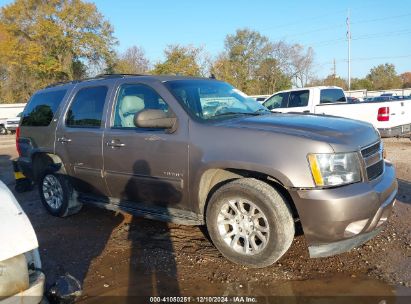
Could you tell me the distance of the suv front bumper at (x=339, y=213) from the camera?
11.4 ft

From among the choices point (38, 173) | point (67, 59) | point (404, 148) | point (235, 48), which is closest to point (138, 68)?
point (67, 59)

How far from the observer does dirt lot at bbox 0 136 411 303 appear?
3.57 m

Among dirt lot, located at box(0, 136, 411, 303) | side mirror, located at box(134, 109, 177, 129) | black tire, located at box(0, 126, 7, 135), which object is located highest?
side mirror, located at box(134, 109, 177, 129)

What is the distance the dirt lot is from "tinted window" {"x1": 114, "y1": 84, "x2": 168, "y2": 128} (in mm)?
1391

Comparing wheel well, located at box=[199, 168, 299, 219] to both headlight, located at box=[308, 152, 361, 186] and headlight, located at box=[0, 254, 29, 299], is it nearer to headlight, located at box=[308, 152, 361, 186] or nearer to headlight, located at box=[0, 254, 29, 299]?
headlight, located at box=[308, 152, 361, 186]

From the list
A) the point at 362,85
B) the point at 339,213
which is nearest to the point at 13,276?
the point at 339,213

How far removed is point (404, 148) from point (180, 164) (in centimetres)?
938

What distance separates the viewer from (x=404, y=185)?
6.84m

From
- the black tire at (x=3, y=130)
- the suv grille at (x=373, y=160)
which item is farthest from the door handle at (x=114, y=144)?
the black tire at (x=3, y=130)

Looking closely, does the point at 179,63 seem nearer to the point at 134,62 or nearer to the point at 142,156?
the point at 134,62

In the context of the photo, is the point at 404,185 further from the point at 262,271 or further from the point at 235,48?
the point at 235,48

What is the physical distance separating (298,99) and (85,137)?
9.22 meters

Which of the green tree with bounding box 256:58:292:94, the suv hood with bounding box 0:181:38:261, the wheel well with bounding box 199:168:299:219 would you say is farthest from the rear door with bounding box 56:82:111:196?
the green tree with bounding box 256:58:292:94

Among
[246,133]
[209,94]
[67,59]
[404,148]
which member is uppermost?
[67,59]
